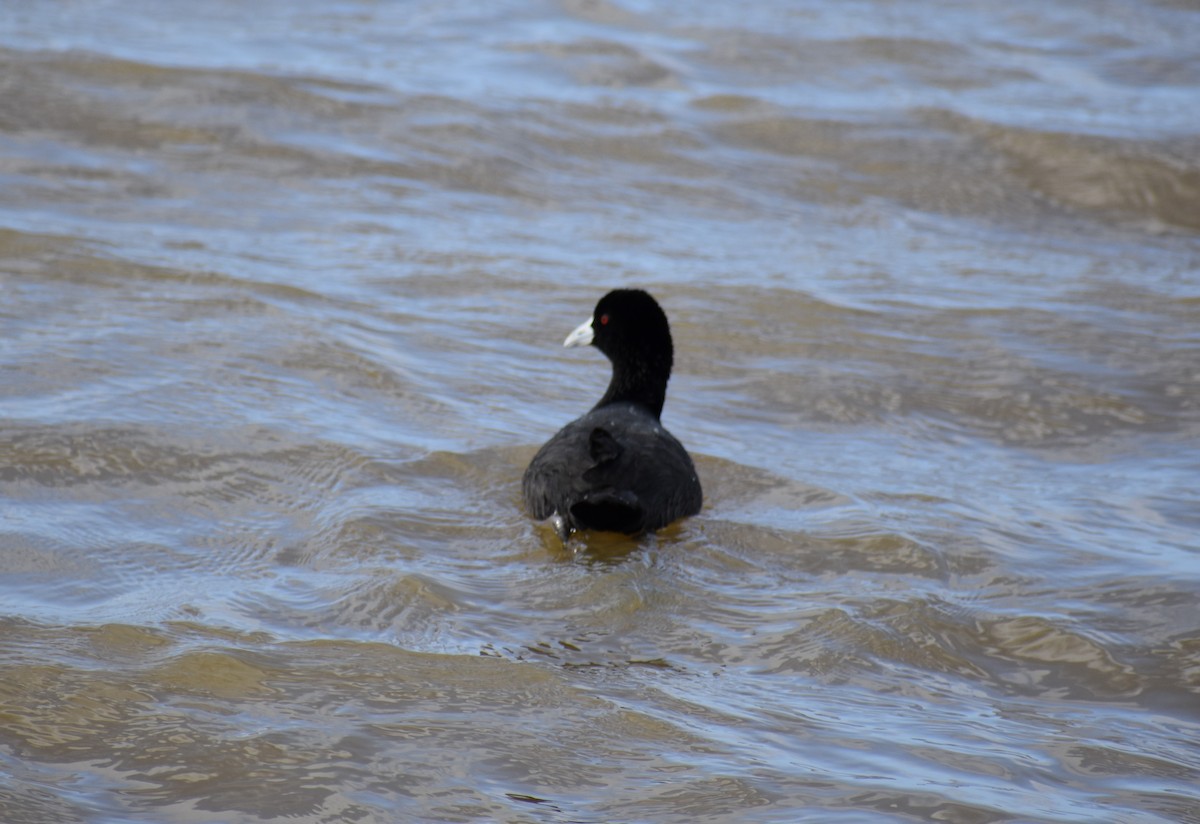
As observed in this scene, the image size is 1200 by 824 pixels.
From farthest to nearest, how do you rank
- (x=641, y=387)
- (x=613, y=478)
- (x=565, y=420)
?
1. (x=565, y=420)
2. (x=641, y=387)
3. (x=613, y=478)

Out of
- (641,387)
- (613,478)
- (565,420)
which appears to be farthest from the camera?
(565,420)

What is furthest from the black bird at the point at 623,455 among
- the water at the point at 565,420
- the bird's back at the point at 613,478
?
the water at the point at 565,420

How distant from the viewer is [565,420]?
744 centimetres

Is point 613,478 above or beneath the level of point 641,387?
beneath

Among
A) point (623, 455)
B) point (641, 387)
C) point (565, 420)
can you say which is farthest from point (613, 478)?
point (565, 420)

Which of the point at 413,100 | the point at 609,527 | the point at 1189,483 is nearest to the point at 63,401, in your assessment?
the point at 609,527

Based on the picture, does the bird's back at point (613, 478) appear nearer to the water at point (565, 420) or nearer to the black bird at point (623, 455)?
the black bird at point (623, 455)

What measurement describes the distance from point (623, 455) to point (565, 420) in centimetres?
150

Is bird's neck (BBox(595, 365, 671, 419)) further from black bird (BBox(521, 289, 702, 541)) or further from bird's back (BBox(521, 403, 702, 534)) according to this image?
bird's back (BBox(521, 403, 702, 534))

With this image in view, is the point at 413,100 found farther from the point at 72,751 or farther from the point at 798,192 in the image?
the point at 72,751

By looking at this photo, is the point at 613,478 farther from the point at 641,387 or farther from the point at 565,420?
the point at 565,420

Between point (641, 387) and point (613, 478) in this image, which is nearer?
point (613, 478)

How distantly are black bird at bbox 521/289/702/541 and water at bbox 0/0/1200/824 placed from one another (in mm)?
173

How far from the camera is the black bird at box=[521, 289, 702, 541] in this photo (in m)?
5.80
